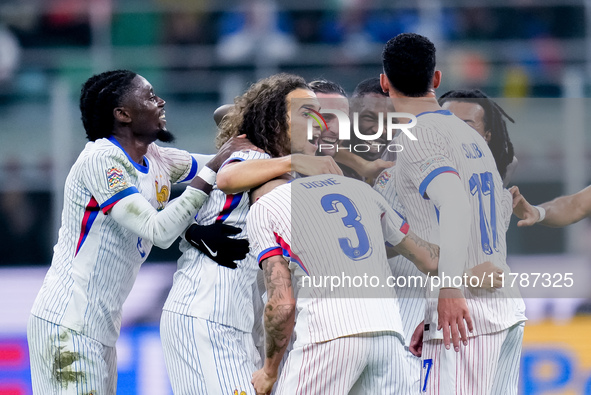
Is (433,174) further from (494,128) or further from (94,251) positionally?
(94,251)

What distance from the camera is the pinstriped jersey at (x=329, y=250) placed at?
3537mm

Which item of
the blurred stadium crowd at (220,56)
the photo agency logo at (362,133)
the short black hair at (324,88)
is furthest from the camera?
the blurred stadium crowd at (220,56)

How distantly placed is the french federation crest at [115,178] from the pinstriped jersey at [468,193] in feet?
4.66

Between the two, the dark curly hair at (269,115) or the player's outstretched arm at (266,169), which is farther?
the dark curly hair at (269,115)

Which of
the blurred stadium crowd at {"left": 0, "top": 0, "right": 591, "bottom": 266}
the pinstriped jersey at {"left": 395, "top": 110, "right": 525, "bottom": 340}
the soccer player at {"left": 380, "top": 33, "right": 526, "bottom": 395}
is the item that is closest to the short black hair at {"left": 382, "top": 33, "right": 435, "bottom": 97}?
the soccer player at {"left": 380, "top": 33, "right": 526, "bottom": 395}

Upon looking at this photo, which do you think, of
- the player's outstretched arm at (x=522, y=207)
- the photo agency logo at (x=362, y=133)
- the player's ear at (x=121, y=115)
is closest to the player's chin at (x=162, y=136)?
the player's ear at (x=121, y=115)

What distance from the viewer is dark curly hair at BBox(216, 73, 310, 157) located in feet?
13.7

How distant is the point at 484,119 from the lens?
5.17 metres

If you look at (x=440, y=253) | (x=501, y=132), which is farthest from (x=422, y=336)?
Answer: (x=501, y=132)

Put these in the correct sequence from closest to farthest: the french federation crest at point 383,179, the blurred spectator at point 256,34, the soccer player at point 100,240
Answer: the soccer player at point 100,240 → the french federation crest at point 383,179 → the blurred spectator at point 256,34

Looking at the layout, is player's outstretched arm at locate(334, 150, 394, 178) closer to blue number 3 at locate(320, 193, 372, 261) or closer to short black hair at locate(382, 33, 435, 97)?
short black hair at locate(382, 33, 435, 97)

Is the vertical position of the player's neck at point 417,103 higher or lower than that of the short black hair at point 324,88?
higher

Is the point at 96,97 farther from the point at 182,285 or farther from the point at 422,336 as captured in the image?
the point at 422,336

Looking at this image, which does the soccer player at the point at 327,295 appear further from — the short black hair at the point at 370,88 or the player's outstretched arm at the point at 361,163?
the short black hair at the point at 370,88
